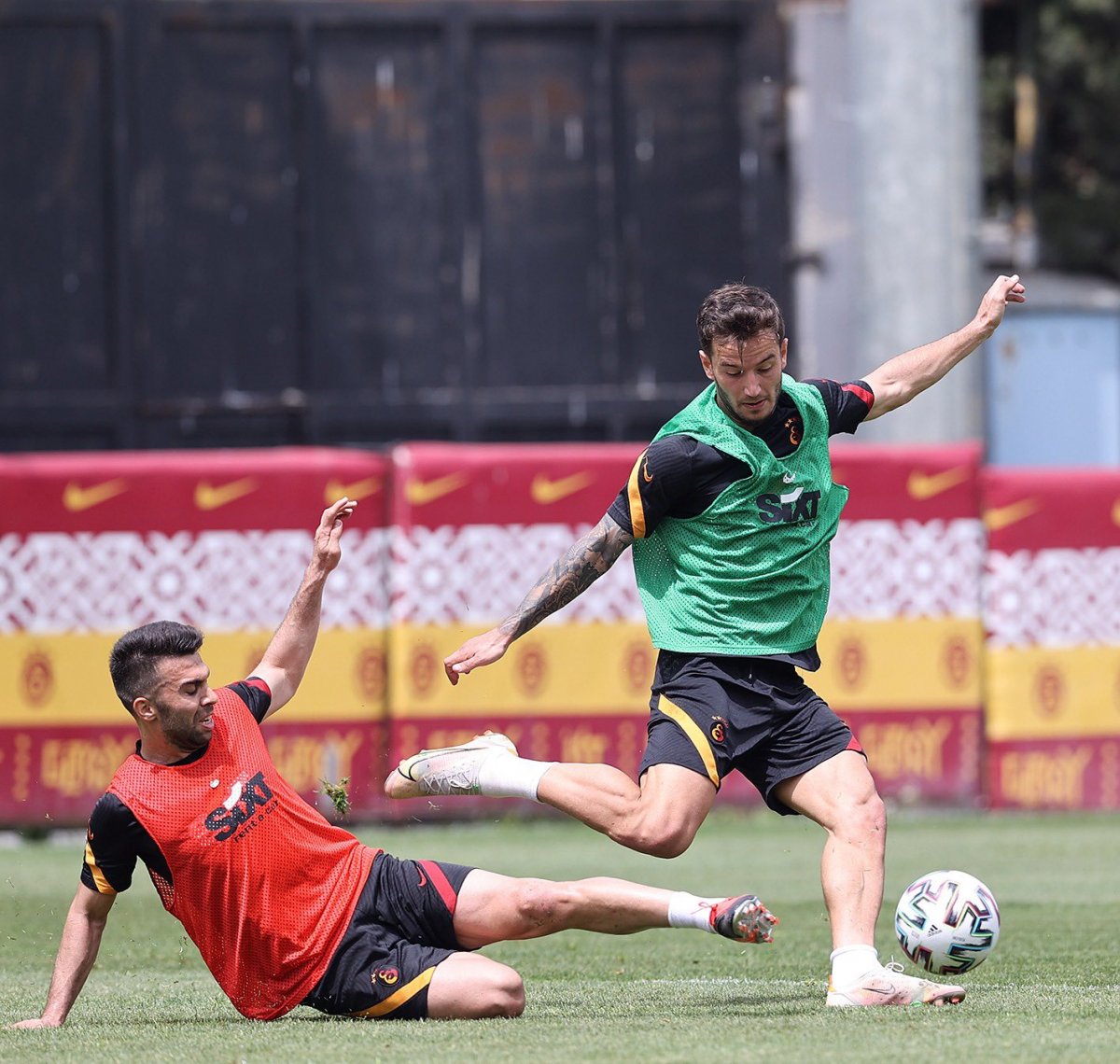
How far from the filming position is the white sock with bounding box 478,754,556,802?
627 centimetres

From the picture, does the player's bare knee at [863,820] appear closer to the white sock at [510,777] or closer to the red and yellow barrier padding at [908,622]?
the white sock at [510,777]

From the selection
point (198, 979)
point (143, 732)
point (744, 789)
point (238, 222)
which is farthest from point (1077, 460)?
point (143, 732)

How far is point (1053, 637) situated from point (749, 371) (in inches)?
291

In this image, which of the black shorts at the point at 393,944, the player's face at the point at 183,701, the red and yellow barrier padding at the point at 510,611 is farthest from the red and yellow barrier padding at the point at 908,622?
the player's face at the point at 183,701

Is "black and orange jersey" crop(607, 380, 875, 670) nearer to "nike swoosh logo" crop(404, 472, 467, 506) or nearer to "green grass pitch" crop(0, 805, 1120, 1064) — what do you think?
"green grass pitch" crop(0, 805, 1120, 1064)

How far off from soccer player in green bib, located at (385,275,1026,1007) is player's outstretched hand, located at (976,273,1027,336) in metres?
0.60

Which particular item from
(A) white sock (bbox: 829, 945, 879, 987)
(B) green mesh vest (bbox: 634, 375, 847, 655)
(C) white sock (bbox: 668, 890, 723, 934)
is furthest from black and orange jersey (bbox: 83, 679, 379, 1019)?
(A) white sock (bbox: 829, 945, 879, 987)

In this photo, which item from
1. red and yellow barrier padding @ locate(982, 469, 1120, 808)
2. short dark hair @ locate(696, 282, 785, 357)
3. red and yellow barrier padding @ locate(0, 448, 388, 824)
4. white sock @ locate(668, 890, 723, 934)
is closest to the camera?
white sock @ locate(668, 890, 723, 934)

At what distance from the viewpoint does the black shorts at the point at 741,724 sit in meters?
6.27

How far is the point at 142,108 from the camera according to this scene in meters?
17.0

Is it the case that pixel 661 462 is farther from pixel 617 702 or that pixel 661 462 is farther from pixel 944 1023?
pixel 617 702

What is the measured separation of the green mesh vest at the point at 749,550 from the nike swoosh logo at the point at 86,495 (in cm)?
684

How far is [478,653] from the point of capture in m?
6.22

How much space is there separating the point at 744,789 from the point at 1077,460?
5.84m
